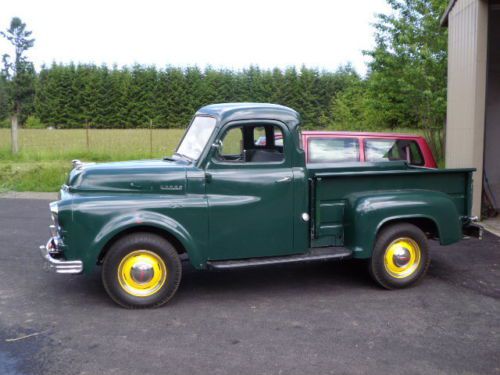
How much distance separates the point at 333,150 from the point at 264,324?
439 cm

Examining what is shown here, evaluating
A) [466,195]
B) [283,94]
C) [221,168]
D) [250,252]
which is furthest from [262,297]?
[283,94]

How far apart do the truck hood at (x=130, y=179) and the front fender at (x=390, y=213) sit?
6.02 ft

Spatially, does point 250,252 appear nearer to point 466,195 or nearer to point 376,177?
point 376,177

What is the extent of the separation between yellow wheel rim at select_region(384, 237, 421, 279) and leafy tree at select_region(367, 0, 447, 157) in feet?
38.4

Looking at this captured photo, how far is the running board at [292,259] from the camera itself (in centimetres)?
564

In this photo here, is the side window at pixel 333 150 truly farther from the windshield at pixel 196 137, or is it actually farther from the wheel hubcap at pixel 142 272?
the wheel hubcap at pixel 142 272

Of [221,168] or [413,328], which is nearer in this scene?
[413,328]

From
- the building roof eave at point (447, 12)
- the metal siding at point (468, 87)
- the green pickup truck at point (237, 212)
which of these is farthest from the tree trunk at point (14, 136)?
the green pickup truck at point (237, 212)

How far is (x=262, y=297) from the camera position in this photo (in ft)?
19.6

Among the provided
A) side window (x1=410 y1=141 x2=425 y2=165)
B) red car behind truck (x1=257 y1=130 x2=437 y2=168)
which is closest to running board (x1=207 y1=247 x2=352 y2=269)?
red car behind truck (x1=257 y1=130 x2=437 y2=168)

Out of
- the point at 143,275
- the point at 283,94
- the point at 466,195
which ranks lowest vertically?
the point at 143,275

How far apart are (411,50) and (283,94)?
15.5 metres

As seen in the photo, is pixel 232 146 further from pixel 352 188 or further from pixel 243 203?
pixel 352 188

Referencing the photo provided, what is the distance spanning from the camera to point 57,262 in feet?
17.4
